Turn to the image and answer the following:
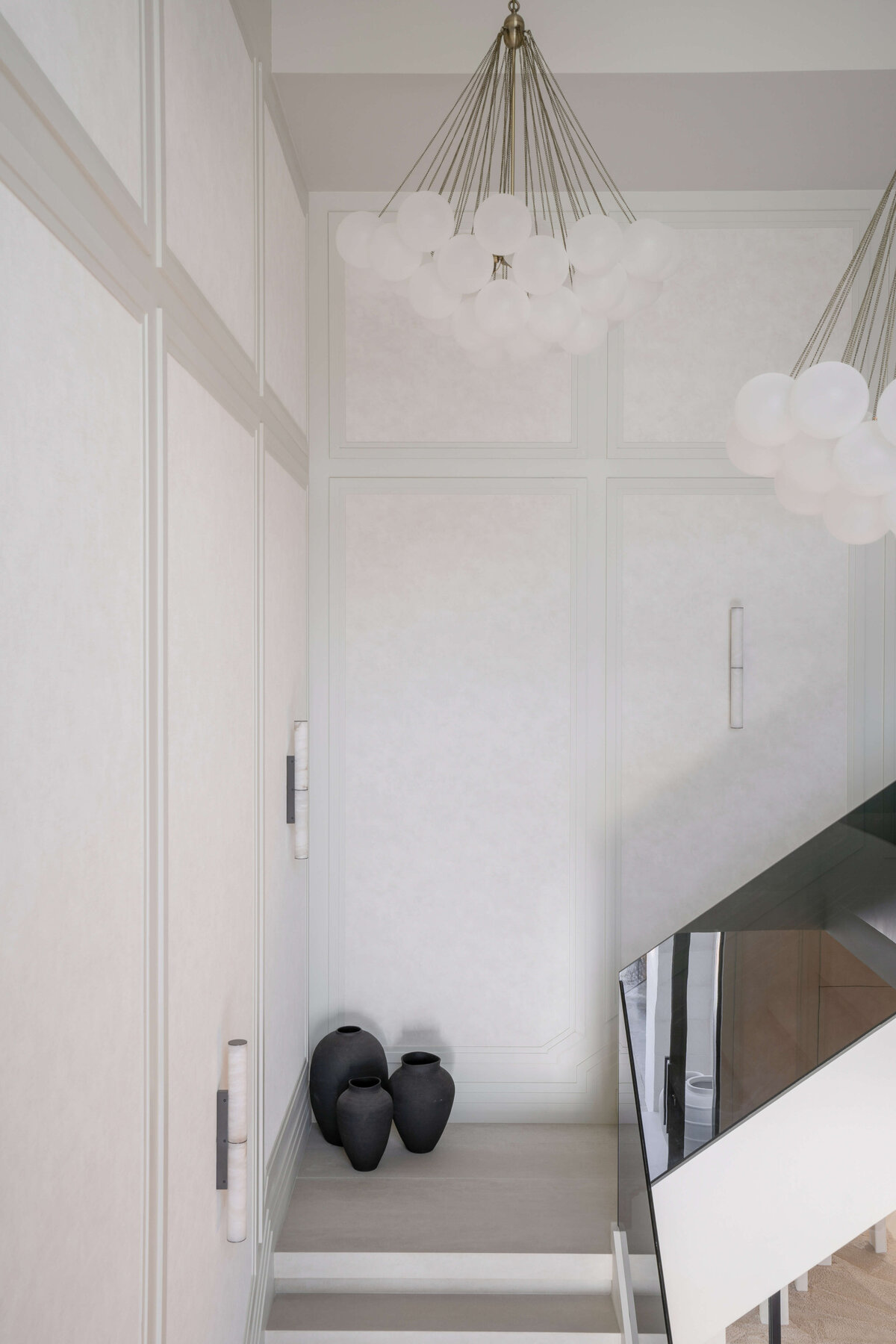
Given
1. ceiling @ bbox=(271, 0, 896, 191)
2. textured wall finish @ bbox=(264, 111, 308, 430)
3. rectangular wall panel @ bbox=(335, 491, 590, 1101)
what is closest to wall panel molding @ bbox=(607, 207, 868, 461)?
rectangular wall panel @ bbox=(335, 491, 590, 1101)

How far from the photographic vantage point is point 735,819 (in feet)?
9.60

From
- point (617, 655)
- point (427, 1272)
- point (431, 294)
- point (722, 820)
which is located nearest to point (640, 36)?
point (431, 294)

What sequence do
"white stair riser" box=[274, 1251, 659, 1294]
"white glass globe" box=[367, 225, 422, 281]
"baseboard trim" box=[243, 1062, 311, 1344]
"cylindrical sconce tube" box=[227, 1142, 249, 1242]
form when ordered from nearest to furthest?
"cylindrical sconce tube" box=[227, 1142, 249, 1242] < "white glass globe" box=[367, 225, 422, 281] < "baseboard trim" box=[243, 1062, 311, 1344] < "white stair riser" box=[274, 1251, 659, 1294]

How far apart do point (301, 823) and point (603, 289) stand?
4.76 feet

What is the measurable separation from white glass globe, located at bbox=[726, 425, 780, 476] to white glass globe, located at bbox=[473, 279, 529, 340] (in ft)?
1.44

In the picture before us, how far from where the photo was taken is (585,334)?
5.66 ft

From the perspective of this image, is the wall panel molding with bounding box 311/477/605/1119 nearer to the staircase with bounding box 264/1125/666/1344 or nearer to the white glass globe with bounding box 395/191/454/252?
the staircase with bounding box 264/1125/666/1344

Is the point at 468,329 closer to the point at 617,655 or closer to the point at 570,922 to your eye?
the point at 617,655

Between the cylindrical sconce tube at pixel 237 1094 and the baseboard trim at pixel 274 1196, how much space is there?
612 mm

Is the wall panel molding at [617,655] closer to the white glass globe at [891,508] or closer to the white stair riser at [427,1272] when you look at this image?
the white stair riser at [427,1272]

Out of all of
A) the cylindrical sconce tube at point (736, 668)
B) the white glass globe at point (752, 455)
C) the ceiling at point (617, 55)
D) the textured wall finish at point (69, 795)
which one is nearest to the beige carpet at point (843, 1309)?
the textured wall finish at point (69, 795)

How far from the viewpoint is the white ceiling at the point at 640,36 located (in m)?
2.24

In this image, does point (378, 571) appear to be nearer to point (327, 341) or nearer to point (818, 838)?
point (327, 341)

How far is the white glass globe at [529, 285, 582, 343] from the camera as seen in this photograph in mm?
1625
